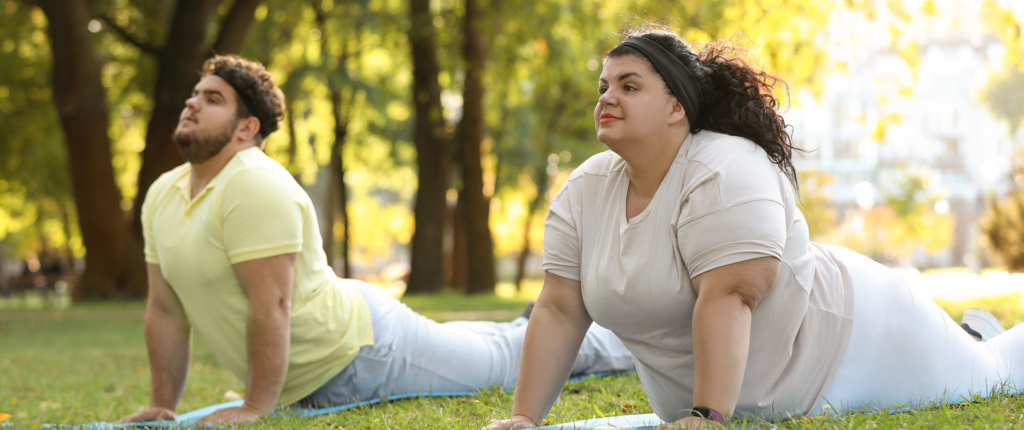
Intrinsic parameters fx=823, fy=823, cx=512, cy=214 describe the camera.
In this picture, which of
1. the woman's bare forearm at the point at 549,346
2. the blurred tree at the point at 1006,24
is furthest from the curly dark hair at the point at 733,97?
the blurred tree at the point at 1006,24

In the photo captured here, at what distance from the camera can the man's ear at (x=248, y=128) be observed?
4.27 m

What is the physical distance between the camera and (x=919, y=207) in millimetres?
61094

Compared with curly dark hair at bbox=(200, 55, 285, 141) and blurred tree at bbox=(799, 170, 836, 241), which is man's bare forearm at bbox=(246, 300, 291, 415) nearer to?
curly dark hair at bbox=(200, 55, 285, 141)

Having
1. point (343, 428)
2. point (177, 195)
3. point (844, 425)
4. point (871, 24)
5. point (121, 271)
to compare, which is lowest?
point (121, 271)

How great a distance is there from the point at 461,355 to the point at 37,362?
5977 mm

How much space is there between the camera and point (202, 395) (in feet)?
18.9

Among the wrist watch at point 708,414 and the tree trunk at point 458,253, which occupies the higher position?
the wrist watch at point 708,414

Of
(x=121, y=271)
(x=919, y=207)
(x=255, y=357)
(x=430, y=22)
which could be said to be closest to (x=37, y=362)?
(x=255, y=357)

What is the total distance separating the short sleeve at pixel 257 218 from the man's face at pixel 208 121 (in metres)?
0.28

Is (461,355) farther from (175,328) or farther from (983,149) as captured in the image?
(983,149)

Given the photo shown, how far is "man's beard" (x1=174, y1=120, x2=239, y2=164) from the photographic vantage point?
4.12m

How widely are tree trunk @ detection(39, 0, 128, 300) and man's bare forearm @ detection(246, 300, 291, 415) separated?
12925 mm

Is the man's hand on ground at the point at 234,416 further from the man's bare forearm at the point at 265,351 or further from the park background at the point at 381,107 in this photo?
the park background at the point at 381,107

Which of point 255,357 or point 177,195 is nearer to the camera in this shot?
point 255,357
